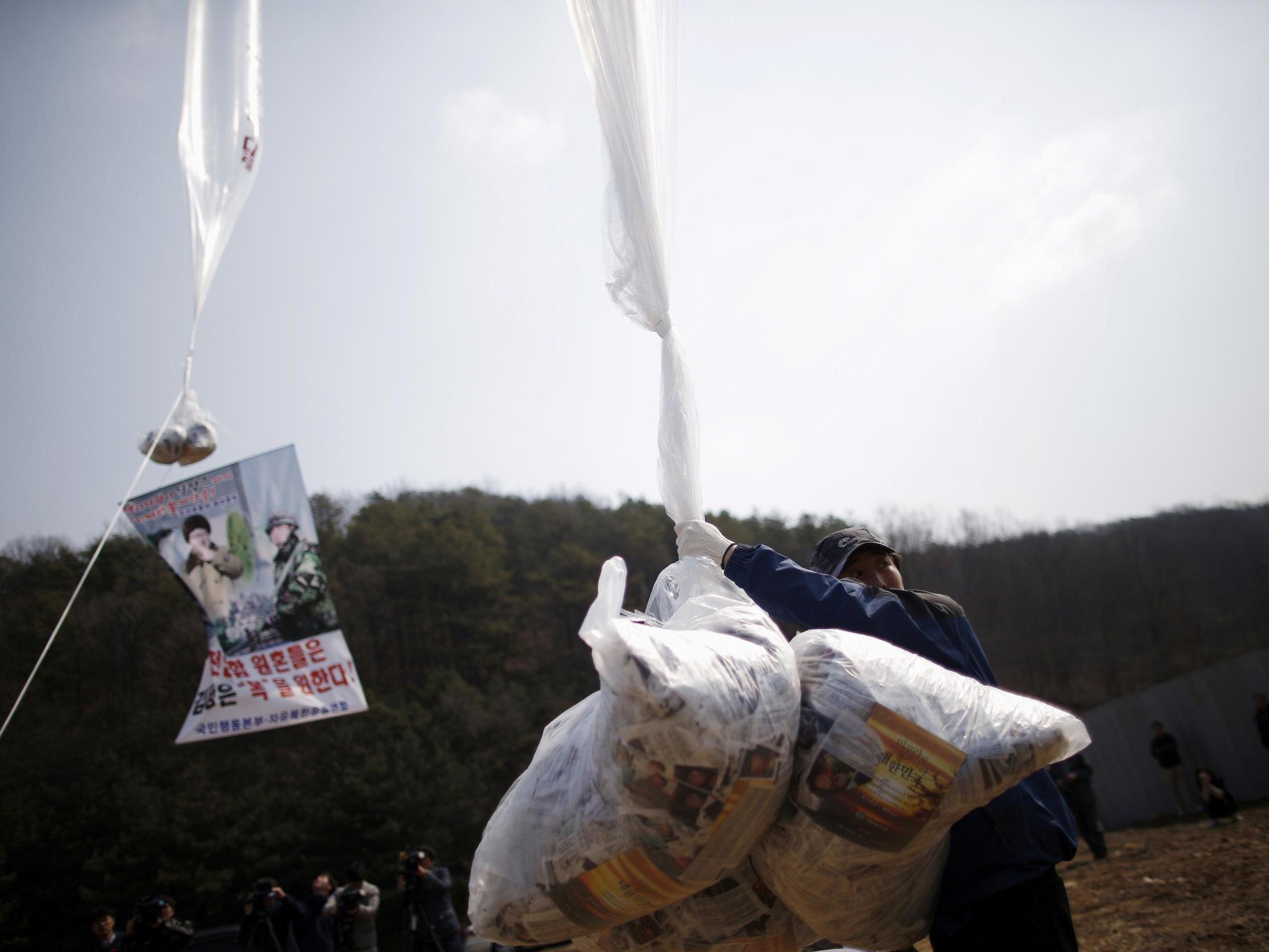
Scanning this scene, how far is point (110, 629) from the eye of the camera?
17.7 metres

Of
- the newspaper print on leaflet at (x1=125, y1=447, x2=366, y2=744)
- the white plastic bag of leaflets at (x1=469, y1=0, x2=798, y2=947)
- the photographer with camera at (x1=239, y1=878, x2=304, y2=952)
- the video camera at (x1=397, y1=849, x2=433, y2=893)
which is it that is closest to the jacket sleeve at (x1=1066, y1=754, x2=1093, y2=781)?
the video camera at (x1=397, y1=849, x2=433, y2=893)

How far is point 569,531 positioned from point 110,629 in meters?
12.1

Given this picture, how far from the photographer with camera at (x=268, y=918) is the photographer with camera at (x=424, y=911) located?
1351 mm

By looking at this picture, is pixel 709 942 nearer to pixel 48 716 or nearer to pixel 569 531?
pixel 48 716

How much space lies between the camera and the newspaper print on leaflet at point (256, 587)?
6387 millimetres

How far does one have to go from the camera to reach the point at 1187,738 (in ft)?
35.3

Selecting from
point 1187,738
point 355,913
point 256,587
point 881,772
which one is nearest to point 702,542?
point 881,772

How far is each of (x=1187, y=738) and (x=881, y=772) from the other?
40.7 ft

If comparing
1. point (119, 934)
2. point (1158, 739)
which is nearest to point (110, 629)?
point (119, 934)

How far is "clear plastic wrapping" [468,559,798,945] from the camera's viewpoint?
109cm

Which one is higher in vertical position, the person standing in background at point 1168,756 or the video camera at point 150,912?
the video camera at point 150,912

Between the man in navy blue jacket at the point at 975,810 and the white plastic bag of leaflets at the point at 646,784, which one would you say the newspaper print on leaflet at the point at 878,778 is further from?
the man in navy blue jacket at the point at 975,810

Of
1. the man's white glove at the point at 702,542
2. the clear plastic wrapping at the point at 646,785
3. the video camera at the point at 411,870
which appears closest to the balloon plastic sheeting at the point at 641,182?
the man's white glove at the point at 702,542

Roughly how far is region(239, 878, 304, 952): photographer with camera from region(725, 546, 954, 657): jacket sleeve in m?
6.62
